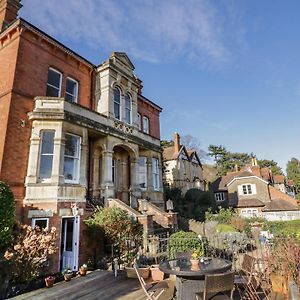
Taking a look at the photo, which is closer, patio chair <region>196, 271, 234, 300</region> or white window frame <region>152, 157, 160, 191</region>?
patio chair <region>196, 271, 234, 300</region>

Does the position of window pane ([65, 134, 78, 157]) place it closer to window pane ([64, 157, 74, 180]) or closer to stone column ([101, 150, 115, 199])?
window pane ([64, 157, 74, 180])

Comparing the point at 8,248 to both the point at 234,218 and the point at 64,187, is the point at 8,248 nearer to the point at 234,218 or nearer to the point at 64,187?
the point at 64,187

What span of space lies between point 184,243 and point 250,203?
100 feet

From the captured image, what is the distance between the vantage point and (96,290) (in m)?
7.31

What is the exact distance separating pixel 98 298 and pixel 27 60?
38.3 feet

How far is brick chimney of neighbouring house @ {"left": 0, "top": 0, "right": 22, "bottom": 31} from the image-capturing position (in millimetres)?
14169

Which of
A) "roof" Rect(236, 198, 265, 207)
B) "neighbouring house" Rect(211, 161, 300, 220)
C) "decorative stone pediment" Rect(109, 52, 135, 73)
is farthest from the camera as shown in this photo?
"roof" Rect(236, 198, 265, 207)

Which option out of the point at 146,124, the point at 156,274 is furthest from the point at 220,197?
the point at 156,274

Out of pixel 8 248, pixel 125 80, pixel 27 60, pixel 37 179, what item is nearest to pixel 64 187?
pixel 37 179

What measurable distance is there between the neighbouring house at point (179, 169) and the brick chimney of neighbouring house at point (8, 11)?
26.1 m

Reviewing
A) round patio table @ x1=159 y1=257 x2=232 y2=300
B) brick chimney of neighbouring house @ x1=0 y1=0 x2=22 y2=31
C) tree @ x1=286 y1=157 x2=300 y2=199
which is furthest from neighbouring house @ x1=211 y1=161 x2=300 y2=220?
brick chimney of neighbouring house @ x1=0 y1=0 x2=22 y2=31

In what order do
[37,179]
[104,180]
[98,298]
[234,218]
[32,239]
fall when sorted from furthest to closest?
1. [234,218]
2. [104,180]
3. [37,179]
4. [32,239]
5. [98,298]

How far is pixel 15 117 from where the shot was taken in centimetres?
1137

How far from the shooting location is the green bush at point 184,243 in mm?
9000
